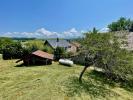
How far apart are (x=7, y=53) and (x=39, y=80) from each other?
971 inches

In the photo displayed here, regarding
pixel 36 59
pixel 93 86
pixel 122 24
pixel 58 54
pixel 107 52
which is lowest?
pixel 93 86

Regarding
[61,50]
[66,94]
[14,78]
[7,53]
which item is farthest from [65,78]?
[7,53]

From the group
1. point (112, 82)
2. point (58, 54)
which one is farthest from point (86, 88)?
point (58, 54)

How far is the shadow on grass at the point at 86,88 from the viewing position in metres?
20.1

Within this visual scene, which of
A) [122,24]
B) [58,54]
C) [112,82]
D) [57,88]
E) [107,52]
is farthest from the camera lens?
[122,24]

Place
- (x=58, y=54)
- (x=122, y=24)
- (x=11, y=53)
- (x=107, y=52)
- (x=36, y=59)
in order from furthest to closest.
→ (x=122, y=24)
(x=11, y=53)
(x=58, y=54)
(x=36, y=59)
(x=107, y=52)

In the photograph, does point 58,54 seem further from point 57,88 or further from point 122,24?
point 122,24

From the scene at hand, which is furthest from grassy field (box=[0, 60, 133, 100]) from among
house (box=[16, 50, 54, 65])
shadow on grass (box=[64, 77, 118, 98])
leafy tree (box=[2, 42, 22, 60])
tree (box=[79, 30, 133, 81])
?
leafy tree (box=[2, 42, 22, 60])

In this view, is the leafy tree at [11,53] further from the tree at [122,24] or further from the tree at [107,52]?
the tree at [122,24]

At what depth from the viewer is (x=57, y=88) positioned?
20.2 metres

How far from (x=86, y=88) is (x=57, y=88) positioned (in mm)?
3440

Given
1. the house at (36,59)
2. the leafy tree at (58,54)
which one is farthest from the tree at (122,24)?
the house at (36,59)

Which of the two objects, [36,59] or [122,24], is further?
[122,24]

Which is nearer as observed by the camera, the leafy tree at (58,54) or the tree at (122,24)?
the leafy tree at (58,54)
